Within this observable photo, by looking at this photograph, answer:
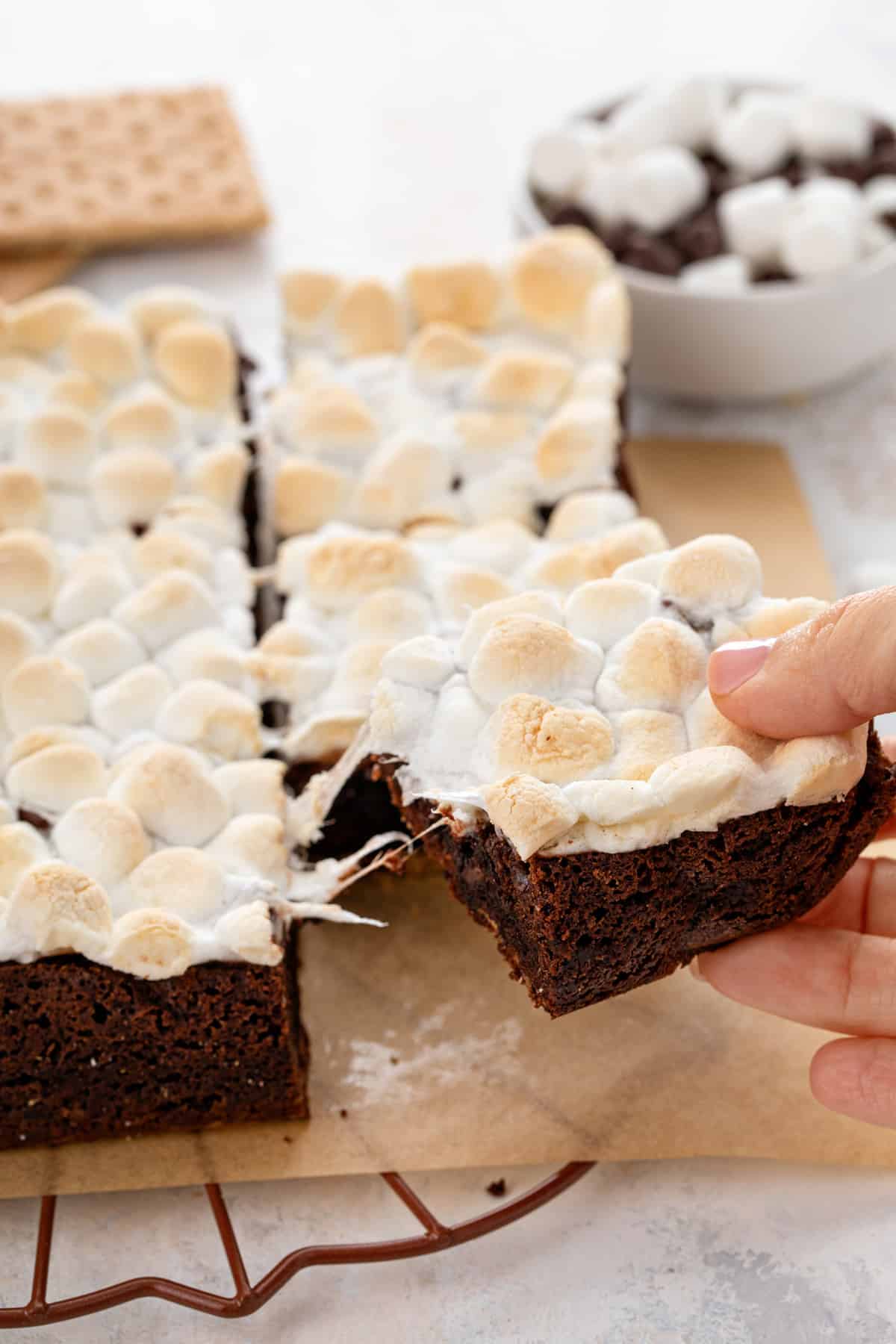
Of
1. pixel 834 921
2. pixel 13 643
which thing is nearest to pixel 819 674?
pixel 834 921

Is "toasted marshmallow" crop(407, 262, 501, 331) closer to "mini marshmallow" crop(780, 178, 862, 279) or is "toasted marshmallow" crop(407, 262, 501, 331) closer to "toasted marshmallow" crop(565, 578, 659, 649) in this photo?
"mini marshmallow" crop(780, 178, 862, 279)

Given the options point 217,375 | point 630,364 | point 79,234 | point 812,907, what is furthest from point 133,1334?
point 79,234

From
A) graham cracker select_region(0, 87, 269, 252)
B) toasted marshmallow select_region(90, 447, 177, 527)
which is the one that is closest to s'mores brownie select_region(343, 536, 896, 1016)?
toasted marshmallow select_region(90, 447, 177, 527)

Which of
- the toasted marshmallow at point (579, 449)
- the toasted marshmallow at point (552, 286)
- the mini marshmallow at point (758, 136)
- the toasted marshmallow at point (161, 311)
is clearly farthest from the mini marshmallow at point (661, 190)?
the toasted marshmallow at point (161, 311)

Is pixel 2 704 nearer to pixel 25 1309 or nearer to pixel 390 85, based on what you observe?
pixel 25 1309

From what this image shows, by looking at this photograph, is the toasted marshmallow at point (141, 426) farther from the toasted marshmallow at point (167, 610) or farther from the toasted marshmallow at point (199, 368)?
the toasted marshmallow at point (167, 610)

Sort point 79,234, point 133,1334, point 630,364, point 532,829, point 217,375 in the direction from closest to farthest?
point 532,829 < point 133,1334 < point 217,375 < point 630,364 < point 79,234

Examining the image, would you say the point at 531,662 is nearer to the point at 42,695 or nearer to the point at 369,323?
the point at 42,695
